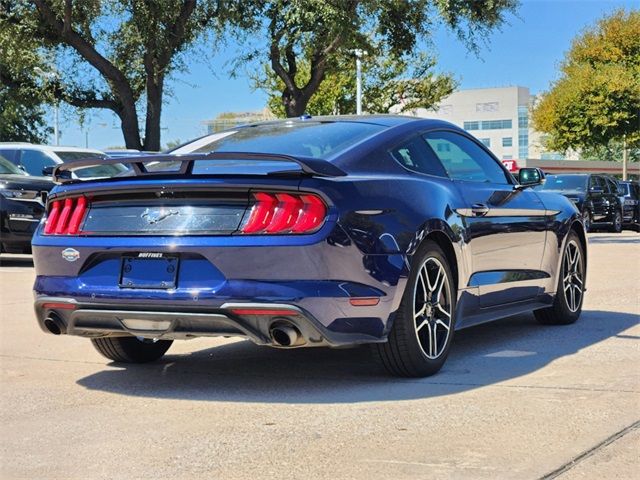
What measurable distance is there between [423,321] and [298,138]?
1271mm

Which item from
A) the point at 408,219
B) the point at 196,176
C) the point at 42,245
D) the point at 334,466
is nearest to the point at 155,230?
the point at 196,176

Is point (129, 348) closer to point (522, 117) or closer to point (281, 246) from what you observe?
point (281, 246)

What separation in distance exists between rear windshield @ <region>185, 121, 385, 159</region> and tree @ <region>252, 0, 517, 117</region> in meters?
16.5

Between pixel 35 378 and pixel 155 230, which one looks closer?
pixel 155 230

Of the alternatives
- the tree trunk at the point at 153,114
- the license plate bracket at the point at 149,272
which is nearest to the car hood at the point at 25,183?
the license plate bracket at the point at 149,272

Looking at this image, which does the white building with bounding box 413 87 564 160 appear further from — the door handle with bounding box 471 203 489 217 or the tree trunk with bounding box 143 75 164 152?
the door handle with bounding box 471 203 489 217

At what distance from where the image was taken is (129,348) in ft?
21.3

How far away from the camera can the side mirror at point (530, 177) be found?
7488mm

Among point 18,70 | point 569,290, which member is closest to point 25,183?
point 569,290

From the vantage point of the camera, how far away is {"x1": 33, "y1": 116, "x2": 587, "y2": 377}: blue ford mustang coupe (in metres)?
5.14

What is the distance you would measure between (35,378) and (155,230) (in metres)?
1.40

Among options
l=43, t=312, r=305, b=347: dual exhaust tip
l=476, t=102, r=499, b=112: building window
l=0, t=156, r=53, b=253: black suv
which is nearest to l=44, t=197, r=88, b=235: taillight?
l=43, t=312, r=305, b=347: dual exhaust tip

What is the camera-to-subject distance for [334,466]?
4078mm

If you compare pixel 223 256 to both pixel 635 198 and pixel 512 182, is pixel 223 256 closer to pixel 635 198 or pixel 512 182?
pixel 512 182
